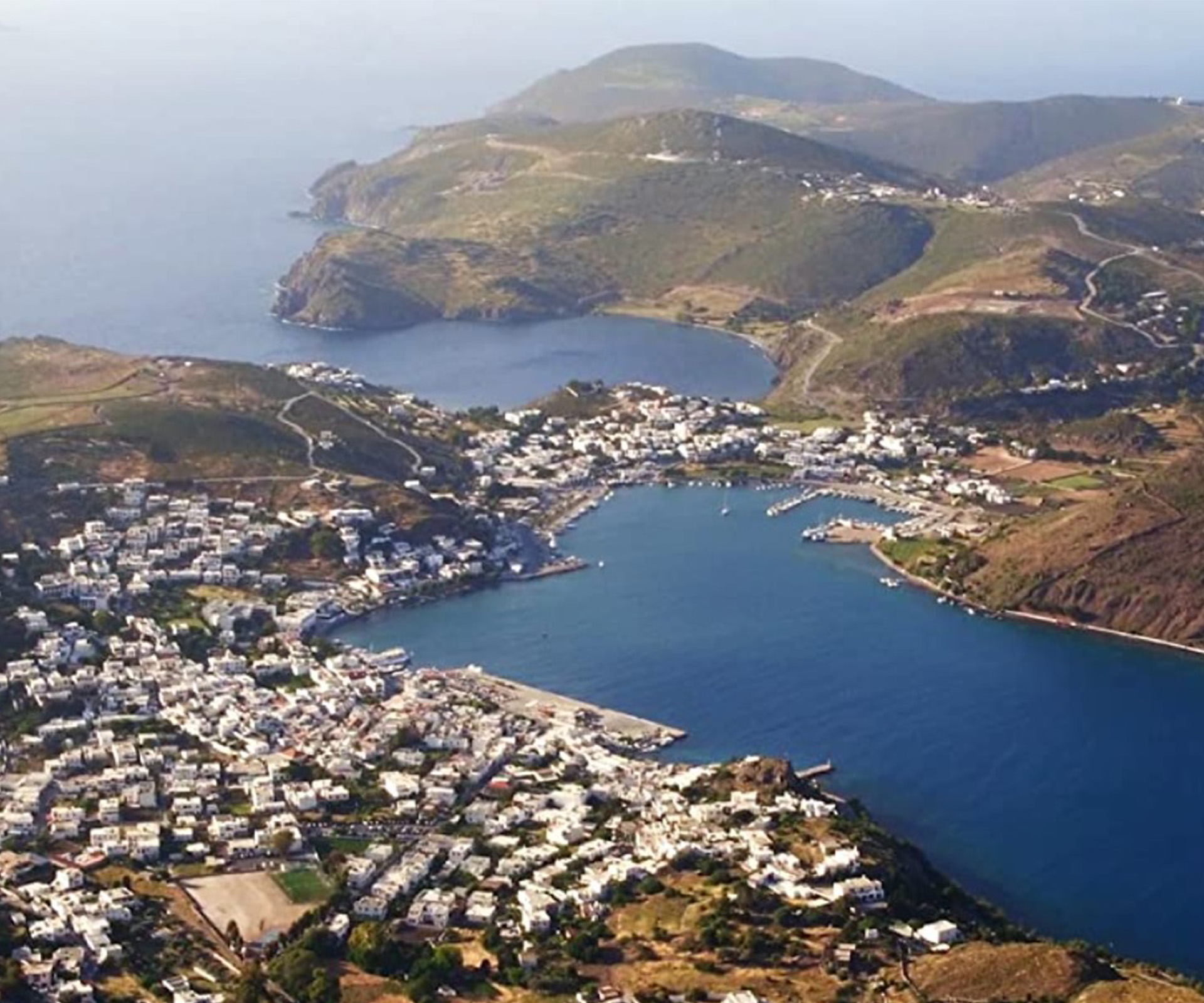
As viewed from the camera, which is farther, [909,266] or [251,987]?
[909,266]

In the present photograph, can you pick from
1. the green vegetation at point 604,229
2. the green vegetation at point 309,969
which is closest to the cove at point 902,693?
the green vegetation at point 309,969

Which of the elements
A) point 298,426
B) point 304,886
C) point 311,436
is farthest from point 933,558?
point 304,886

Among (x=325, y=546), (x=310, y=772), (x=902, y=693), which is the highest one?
(x=325, y=546)

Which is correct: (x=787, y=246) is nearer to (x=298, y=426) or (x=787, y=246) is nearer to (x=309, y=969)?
(x=298, y=426)

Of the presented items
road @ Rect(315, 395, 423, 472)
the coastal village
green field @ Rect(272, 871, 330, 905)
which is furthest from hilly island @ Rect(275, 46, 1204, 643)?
green field @ Rect(272, 871, 330, 905)

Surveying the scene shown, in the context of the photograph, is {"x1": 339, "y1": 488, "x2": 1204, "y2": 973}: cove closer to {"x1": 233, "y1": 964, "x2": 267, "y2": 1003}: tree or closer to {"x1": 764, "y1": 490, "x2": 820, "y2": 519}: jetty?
{"x1": 764, "y1": 490, "x2": 820, "y2": 519}: jetty

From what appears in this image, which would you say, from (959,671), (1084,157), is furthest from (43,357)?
(1084,157)
